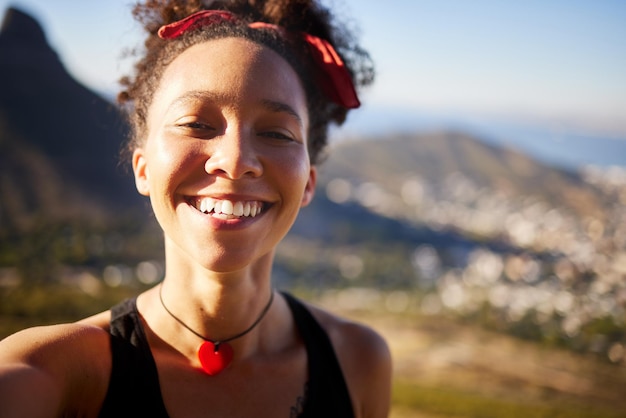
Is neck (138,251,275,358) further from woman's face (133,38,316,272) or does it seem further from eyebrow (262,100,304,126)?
eyebrow (262,100,304,126)

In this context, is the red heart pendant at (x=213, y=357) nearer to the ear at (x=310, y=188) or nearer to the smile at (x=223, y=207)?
the smile at (x=223, y=207)

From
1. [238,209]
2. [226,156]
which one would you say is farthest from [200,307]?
[226,156]

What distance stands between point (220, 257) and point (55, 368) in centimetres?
65

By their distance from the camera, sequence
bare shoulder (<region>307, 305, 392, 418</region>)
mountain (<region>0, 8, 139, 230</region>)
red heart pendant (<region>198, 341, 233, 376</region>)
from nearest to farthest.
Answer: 1. red heart pendant (<region>198, 341, 233, 376</region>)
2. bare shoulder (<region>307, 305, 392, 418</region>)
3. mountain (<region>0, 8, 139, 230</region>)

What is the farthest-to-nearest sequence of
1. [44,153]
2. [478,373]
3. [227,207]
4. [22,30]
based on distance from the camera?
[44,153], [22,30], [478,373], [227,207]

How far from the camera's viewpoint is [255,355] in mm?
2250

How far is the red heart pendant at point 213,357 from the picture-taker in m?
2.07

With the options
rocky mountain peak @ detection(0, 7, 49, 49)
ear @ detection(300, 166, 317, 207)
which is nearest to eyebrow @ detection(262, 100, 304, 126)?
ear @ detection(300, 166, 317, 207)

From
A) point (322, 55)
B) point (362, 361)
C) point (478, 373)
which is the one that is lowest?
point (478, 373)

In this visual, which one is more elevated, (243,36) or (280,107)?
(243,36)

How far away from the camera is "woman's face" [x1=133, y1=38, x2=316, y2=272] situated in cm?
181

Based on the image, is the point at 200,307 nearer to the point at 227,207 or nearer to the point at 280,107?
the point at 227,207

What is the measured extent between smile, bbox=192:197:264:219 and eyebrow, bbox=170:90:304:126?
1.21ft

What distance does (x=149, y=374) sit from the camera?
74.6 inches
